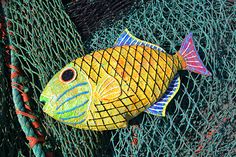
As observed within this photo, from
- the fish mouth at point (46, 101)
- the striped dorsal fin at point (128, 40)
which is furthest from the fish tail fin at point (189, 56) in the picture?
the fish mouth at point (46, 101)

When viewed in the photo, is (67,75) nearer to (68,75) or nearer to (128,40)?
(68,75)

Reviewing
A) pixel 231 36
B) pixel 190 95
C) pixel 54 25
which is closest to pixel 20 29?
pixel 54 25

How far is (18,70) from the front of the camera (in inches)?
37.6

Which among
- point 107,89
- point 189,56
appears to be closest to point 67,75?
point 107,89

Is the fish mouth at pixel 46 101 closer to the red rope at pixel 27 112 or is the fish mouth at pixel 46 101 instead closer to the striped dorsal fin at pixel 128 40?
the red rope at pixel 27 112

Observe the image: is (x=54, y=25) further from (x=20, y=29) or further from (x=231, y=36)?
(x=231, y=36)

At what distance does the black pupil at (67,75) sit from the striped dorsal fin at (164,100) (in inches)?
9.1

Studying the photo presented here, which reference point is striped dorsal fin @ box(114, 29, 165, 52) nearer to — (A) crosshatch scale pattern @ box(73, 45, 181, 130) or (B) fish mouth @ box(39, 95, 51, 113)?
(A) crosshatch scale pattern @ box(73, 45, 181, 130)

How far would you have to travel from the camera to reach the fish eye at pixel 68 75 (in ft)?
2.93

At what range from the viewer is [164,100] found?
96 cm

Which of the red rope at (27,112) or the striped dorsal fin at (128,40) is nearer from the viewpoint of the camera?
the red rope at (27,112)

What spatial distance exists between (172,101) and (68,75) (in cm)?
32

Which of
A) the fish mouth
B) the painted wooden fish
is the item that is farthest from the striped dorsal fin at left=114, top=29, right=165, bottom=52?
the fish mouth

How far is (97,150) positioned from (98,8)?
54 centimetres
